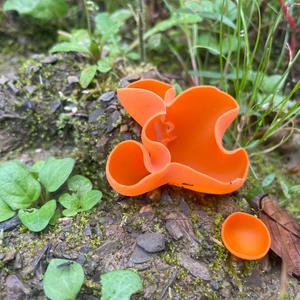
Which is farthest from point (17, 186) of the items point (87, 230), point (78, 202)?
point (87, 230)

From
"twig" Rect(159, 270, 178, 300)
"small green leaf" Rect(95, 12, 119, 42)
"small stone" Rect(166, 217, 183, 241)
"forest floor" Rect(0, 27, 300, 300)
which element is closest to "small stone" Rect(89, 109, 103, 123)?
"forest floor" Rect(0, 27, 300, 300)

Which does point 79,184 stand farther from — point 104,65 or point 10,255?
point 104,65

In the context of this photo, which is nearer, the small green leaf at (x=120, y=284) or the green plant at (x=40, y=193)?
the small green leaf at (x=120, y=284)

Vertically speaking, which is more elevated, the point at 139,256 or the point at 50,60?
the point at 50,60

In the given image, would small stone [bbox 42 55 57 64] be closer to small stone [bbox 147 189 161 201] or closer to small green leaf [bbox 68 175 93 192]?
small green leaf [bbox 68 175 93 192]

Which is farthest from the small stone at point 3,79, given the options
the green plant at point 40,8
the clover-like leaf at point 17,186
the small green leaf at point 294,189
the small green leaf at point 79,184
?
the small green leaf at point 294,189

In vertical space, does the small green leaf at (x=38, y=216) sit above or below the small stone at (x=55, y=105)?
below

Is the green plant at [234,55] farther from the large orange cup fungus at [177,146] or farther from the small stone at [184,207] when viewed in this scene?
the small stone at [184,207]
